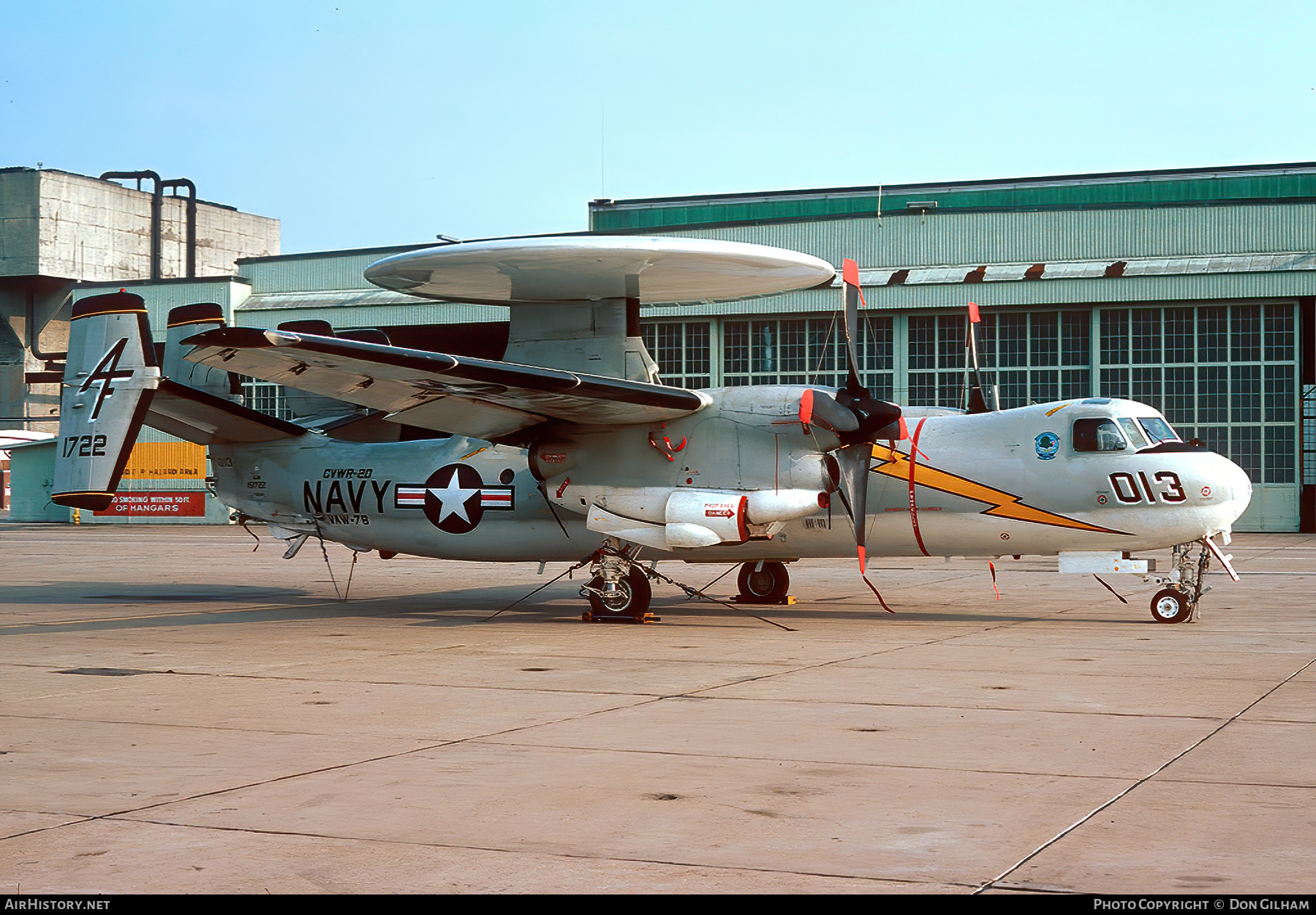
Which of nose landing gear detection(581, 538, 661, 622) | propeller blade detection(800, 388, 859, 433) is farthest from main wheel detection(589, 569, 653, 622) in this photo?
propeller blade detection(800, 388, 859, 433)

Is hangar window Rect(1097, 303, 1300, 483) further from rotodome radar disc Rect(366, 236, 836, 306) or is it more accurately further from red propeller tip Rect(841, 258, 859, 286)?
red propeller tip Rect(841, 258, 859, 286)

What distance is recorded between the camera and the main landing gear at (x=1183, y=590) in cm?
1698

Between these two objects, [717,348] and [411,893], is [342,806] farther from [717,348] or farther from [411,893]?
[717,348]

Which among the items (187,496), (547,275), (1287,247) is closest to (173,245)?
(187,496)

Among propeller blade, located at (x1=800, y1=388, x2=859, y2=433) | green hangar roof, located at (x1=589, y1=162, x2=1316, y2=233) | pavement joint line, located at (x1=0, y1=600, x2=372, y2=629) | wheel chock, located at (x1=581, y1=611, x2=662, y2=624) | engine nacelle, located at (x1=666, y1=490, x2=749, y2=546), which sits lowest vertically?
pavement joint line, located at (x1=0, y1=600, x2=372, y2=629)

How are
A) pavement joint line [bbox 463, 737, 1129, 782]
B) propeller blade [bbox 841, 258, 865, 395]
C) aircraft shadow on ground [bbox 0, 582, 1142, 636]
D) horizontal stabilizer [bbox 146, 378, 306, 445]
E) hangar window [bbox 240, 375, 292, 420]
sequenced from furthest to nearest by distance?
1. hangar window [bbox 240, 375, 292, 420]
2. horizontal stabilizer [bbox 146, 378, 306, 445]
3. aircraft shadow on ground [bbox 0, 582, 1142, 636]
4. propeller blade [bbox 841, 258, 865, 395]
5. pavement joint line [bbox 463, 737, 1129, 782]

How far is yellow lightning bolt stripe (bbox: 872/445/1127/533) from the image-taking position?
1709 centimetres

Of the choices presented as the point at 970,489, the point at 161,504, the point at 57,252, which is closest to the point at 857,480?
the point at 970,489

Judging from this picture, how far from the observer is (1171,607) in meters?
17.0

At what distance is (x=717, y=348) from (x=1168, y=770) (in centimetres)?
4278

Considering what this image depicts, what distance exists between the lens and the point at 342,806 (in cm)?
700

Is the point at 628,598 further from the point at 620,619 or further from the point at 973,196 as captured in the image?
the point at 973,196

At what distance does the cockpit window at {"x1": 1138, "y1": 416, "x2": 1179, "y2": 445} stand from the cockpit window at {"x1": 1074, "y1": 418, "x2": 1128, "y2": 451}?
414 mm

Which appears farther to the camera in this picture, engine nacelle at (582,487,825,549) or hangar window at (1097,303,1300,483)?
hangar window at (1097,303,1300,483)
